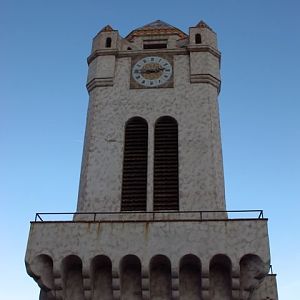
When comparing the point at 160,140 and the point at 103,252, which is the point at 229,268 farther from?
the point at 160,140

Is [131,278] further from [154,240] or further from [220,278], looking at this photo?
[220,278]

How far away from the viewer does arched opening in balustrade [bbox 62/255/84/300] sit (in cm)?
2125

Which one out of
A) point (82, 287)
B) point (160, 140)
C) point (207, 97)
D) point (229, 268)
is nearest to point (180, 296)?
point (229, 268)

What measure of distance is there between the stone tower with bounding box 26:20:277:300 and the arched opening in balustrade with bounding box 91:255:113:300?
0.04 meters

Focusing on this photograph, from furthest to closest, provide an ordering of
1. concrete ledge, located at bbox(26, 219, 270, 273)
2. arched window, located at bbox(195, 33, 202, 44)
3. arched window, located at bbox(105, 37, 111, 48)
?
arched window, located at bbox(105, 37, 111, 48) → arched window, located at bbox(195, 33, 202, 44) → concrete ledge, located at bbox(26, 219, 270, 273)

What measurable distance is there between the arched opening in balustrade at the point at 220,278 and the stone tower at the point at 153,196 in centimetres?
4

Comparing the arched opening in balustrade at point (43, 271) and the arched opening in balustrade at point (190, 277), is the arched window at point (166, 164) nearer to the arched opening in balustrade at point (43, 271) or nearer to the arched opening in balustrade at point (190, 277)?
the arched opening in balustrade at point (190, 277)

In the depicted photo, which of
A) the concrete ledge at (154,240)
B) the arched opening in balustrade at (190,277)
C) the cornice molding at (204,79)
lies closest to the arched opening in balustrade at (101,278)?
the concrete ledge at (154,240)

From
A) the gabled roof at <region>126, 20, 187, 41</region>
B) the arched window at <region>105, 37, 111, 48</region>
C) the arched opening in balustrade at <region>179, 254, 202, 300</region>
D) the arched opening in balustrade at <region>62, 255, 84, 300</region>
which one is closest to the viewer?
the arched opening in balustrade at <region>179, 254, 202, 300</region>

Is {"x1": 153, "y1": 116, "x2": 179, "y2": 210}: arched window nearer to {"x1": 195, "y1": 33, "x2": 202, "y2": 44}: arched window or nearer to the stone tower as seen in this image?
the stone tower

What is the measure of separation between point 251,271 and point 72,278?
6461mm

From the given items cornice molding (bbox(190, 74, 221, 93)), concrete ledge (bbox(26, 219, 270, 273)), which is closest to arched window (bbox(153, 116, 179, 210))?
cornice molding (bbox(190, 74, 221, 93))

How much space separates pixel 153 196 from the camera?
963 inches

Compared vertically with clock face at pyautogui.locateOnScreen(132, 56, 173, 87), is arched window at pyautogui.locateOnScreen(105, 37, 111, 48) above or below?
above
